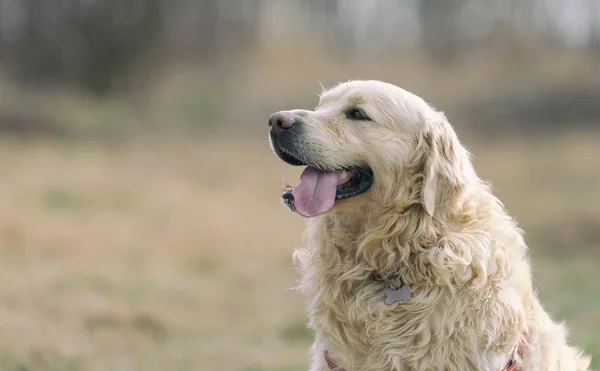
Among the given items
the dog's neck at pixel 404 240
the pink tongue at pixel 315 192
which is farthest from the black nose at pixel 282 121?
the dog's neck at pixel 404 240

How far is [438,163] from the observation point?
3701mm

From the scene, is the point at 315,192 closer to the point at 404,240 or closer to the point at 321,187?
the point at 321,187

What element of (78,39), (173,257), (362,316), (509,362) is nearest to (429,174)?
(362,316)

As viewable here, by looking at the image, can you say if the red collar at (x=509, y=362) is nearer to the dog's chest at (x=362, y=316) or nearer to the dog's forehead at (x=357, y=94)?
the dog's chest at (x=362, y=316)

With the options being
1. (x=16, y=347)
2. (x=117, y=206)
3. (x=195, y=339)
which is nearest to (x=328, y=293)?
(x=16, y=347)

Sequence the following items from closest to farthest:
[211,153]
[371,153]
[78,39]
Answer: [371,153], [211,153], [78,39]

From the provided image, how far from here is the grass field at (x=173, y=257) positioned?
23.9 feet

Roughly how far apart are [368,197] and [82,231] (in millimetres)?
8028

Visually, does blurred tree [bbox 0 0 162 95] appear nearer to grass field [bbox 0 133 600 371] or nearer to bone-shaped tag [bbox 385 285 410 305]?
grass field [bbox 0 133 600 371]

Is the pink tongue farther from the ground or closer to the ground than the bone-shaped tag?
farther from the ground

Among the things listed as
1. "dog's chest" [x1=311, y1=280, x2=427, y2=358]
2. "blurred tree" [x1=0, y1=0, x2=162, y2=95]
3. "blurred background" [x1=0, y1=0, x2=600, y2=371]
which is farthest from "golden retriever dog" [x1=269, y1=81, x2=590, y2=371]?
"blurred tree" [x1=0, y1=0, x2=162, y2=95]

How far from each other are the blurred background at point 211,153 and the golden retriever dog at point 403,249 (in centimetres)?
85

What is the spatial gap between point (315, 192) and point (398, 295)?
606 mm

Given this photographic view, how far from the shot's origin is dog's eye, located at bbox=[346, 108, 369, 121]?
153 inches
